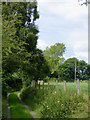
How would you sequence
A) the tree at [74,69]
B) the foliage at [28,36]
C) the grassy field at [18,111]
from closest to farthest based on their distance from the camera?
the grassy field at [18,111] < the foliage at [28,36] < the tree at [74,69]

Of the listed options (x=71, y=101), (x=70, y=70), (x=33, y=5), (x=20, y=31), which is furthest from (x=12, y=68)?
(x=70, y=70)

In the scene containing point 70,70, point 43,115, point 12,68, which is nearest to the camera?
point 43,115

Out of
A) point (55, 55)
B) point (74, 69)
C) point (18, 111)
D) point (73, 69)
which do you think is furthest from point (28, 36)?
point (74, 69)

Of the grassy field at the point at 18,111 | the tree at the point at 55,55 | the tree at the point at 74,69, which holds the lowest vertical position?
the grassy field at the point at 18,111

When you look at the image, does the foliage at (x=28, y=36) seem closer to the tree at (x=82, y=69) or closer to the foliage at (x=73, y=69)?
the tree at (x=82, y=69)

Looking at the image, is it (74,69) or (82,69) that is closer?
(82,69)

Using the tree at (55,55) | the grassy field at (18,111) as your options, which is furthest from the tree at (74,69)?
the grassy field at (18,111)

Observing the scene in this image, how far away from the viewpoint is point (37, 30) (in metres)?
15.7

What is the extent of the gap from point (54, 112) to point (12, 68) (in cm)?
301

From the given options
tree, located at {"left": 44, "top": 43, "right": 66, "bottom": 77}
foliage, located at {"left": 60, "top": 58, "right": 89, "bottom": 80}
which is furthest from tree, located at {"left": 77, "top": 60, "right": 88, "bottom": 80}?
tree, located at {"left": 44, "top": 43, "right": 66, "bottom": 77}

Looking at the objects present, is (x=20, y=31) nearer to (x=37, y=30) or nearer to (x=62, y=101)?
(x=37, y=30)

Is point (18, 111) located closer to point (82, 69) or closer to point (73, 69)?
point (73, 69)

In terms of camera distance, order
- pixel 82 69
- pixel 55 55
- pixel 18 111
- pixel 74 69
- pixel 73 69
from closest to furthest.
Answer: pixel 18 111 < pixel 55 55 < pixel 82 69 < pixel 73 69 < pixel 74 69

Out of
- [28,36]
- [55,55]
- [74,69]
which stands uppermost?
[28,36]
